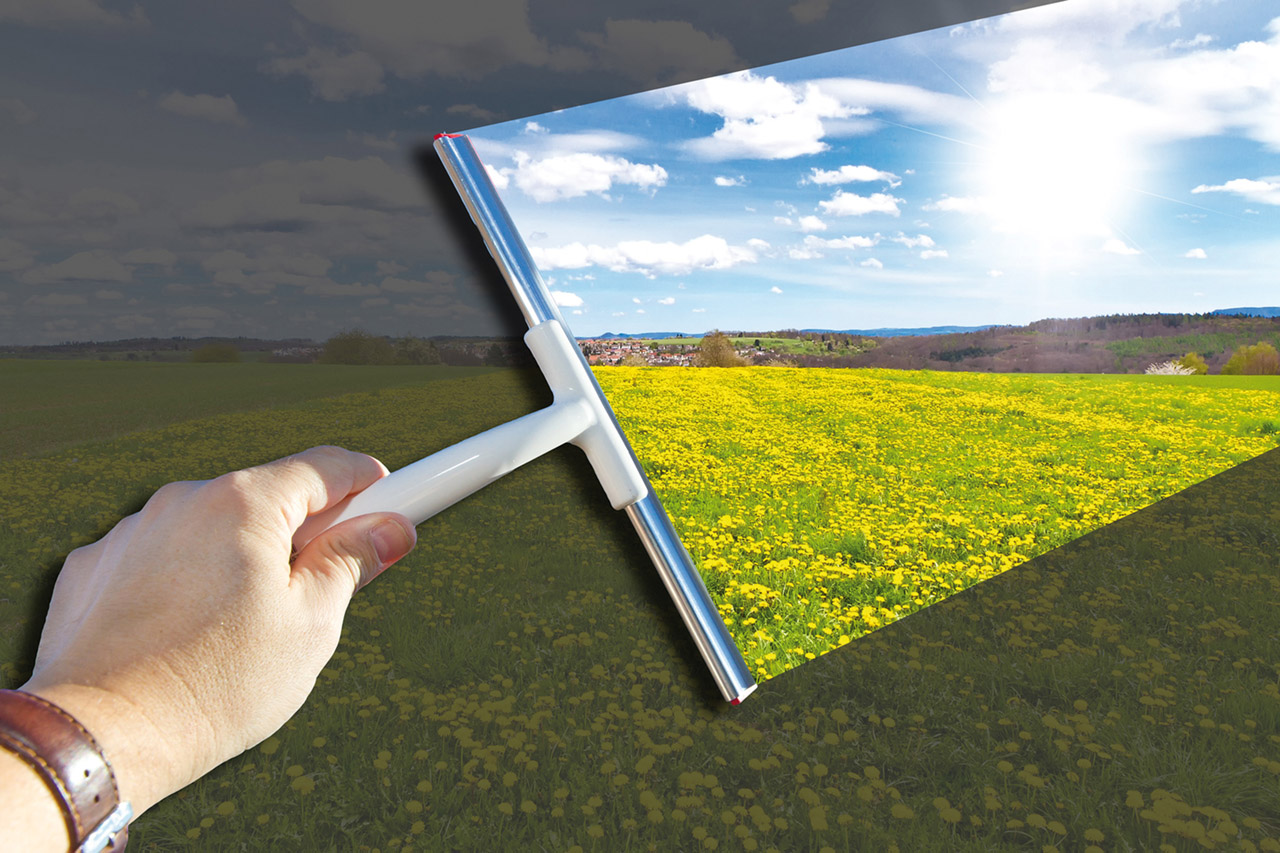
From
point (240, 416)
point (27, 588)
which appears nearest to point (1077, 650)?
point (27, 588)

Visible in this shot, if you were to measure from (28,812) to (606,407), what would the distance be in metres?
1.32

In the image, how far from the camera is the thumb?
1.36m

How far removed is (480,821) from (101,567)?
1637 mm

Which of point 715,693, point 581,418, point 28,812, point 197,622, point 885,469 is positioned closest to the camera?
point 28,812

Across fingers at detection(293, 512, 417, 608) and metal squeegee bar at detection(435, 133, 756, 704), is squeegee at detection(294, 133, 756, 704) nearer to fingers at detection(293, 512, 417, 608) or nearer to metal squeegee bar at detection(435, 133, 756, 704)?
metal squeegee bar at detection(435, 133, 756, 704)

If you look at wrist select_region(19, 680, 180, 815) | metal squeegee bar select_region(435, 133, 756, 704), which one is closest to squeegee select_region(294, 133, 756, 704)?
metal squeegee bar select_region(435, 133, 756, 704)

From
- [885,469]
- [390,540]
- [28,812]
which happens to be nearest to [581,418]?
[390,540]

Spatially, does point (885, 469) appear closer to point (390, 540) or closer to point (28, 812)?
point (390, 540)

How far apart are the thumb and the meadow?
0.85 metres

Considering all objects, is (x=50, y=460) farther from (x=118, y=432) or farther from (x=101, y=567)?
(x=101, y=567)

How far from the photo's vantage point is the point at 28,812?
94 centimetres

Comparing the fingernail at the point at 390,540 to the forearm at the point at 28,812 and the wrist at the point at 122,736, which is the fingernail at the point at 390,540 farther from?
the forearm at the point at 28,812

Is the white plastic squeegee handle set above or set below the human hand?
above

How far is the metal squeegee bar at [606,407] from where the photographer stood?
Result: 1.88m
